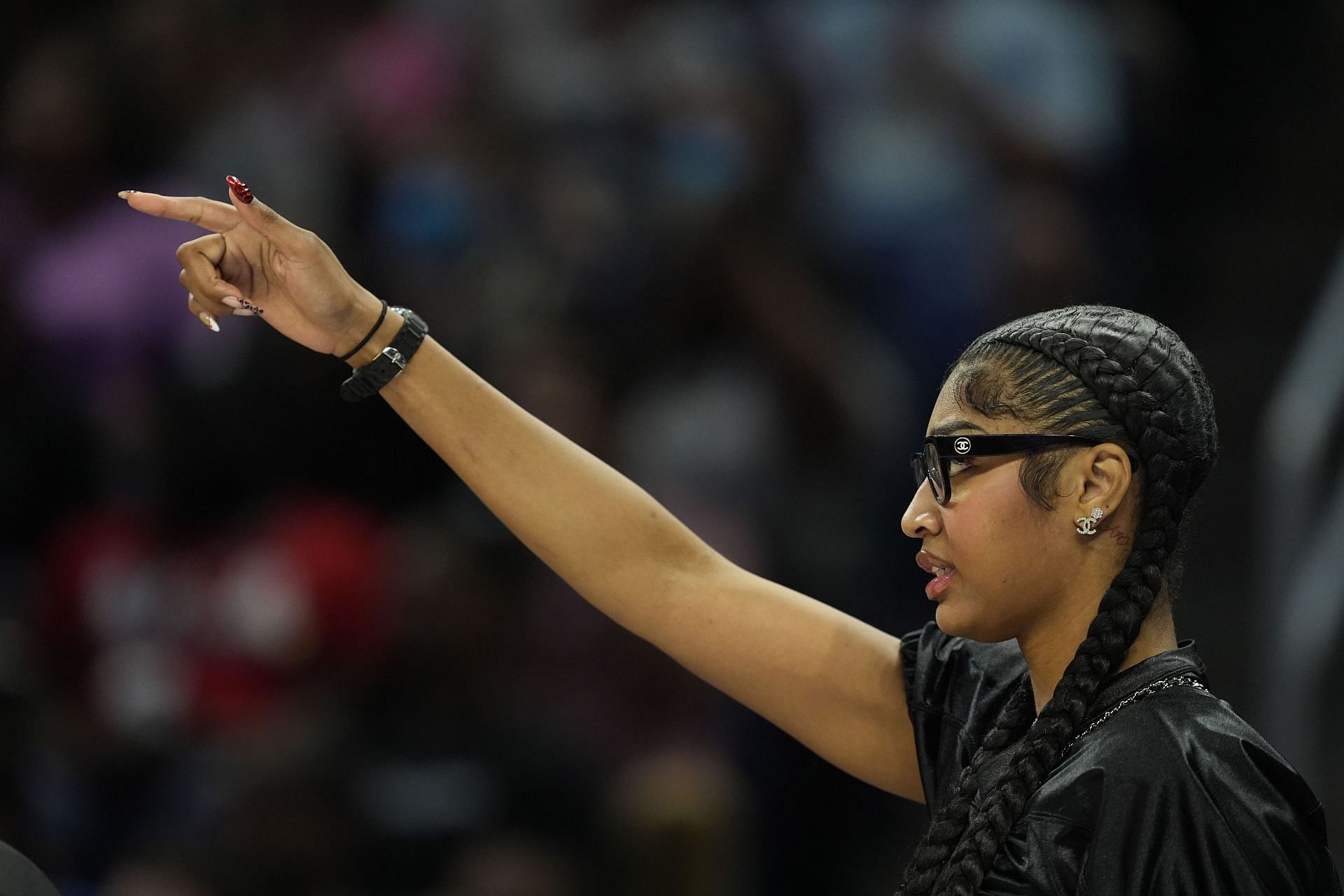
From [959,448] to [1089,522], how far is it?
18 centimetres

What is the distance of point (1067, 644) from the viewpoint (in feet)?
7.24

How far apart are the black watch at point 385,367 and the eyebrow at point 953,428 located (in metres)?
0.72

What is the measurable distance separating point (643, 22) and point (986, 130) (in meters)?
1.43

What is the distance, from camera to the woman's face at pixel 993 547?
2154 mm

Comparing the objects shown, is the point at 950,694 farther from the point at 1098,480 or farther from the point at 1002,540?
the point at 1098,480

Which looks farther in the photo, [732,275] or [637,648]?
[732,275]

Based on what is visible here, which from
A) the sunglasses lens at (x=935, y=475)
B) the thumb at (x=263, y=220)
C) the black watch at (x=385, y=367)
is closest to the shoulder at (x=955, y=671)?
the sunglasses lens at (x=935, y=475)

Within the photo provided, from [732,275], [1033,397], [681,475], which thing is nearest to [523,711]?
[681,475]

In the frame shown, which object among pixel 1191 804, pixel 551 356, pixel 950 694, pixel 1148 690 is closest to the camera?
pixel 1191 804

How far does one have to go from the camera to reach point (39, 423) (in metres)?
5.29

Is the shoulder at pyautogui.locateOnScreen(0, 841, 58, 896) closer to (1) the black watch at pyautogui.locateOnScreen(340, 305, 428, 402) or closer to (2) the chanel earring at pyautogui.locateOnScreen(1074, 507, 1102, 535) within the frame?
(1) the black watch at pyautogui.locateOnScreen(340, 305, 428, 402)

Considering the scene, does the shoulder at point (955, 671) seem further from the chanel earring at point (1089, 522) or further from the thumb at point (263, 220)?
the thumb at point (263, 220)

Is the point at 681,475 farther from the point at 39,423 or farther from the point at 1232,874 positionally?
the point at 1232,874

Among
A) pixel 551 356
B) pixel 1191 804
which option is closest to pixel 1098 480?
pixel 1191 804
